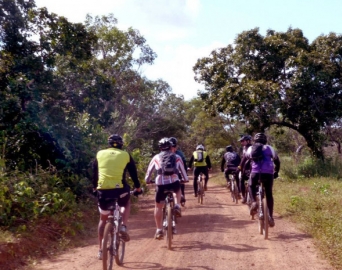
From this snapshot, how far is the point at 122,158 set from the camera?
6703 mm

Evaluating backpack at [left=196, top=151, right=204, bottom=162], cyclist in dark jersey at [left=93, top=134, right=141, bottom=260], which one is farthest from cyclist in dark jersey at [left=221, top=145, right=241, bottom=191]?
cyclist in dark jersey at [left=93, top=134, right=141, bottom=260]

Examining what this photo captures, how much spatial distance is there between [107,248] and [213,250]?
223cm

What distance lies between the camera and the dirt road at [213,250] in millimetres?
6883

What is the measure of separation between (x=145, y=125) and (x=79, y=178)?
56.8 feet

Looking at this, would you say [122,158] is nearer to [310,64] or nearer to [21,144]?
[21,144]

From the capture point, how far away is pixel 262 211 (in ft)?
28.8

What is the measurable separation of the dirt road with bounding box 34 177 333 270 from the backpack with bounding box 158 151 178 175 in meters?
1.34

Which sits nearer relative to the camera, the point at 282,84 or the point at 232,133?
the point at 282,84

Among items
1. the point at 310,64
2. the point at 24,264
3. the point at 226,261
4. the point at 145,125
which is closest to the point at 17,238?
the point at 24,264

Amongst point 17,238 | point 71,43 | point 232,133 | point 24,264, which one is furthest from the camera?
point 232,133

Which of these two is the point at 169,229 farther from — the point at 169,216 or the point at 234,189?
the point at 234,189

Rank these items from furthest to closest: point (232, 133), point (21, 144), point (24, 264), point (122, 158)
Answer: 1. point (232, 133)
2. point (21, 144)
3. point (24, 264)
4. point (122, 158)

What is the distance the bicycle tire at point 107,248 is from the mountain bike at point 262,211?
3364mm

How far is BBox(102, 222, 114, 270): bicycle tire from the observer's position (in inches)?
243
